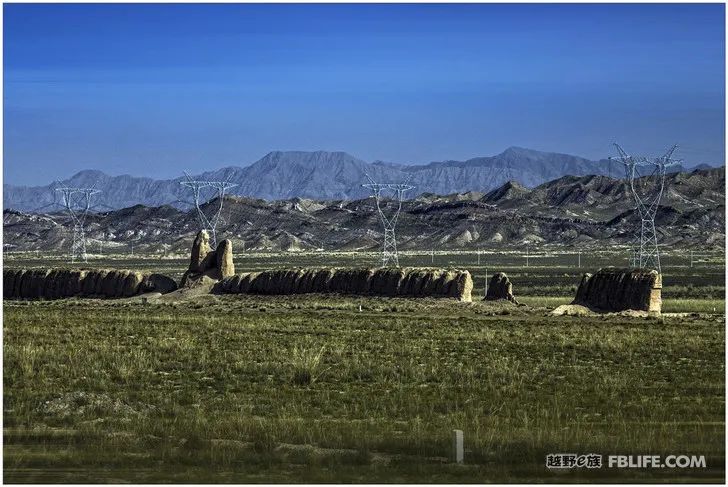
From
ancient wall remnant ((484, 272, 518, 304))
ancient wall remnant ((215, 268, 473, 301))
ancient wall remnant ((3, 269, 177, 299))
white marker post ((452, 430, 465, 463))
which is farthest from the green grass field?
ancient wall remnant ((3, 269, 177, 299))

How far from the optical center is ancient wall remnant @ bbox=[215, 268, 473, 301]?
64.1 meters

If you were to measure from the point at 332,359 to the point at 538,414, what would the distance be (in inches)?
410

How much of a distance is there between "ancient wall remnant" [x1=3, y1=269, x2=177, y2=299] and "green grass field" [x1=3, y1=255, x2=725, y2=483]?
23985 millimetres

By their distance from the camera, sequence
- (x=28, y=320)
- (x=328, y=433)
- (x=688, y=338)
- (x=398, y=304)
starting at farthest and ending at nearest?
(x=398, y=304)
(x=28, y=320)
(x=688, y=338)
(x=328, y=433)

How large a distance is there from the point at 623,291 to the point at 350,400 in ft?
107

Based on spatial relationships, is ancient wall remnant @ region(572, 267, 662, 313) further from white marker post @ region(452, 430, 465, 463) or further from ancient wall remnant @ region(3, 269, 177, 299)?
white marker post @ region(452, 430, 465, 463)

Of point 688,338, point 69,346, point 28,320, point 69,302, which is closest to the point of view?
point 69,346

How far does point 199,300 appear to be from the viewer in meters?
64.4

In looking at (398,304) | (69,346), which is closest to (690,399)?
(69,346)

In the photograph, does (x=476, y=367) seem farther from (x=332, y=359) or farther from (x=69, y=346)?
(x=69, y=346)

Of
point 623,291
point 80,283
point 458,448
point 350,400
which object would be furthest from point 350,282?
point 458,448

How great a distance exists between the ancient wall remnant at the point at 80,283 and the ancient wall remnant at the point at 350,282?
461 centimetres

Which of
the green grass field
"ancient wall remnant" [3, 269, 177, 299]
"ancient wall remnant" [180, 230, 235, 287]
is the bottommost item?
the green grass field

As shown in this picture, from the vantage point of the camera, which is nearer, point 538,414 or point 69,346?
point 538,414
